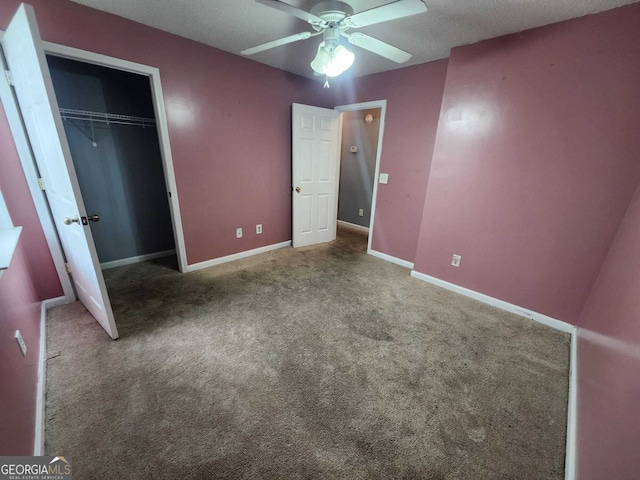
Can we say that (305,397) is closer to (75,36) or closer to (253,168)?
(253,168)

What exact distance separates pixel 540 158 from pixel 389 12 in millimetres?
1737

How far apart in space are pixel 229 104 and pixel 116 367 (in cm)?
266

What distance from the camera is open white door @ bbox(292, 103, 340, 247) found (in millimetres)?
3461

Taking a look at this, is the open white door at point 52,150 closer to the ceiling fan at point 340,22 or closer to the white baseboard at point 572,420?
the ceiling fan at point 340,22

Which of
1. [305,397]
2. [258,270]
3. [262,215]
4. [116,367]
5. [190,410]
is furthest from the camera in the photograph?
[262,215]

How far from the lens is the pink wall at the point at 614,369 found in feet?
2.87

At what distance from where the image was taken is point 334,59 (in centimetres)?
177

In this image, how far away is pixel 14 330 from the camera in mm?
1305

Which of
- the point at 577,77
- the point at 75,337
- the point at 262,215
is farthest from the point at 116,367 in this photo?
the point at 577,77

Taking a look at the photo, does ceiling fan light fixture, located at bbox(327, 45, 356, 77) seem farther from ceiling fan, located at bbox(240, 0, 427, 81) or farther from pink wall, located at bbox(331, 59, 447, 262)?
pink wall, located at bbox(331, 59, 447, 262)

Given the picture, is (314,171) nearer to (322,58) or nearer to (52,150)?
(322,58)

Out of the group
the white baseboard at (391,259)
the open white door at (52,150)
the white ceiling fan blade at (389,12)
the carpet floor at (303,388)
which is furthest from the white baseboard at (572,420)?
the open white door at (52,150)

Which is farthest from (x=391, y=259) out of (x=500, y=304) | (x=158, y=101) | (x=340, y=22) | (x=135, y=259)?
(x=135, y=259)

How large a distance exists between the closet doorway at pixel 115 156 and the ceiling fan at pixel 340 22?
200cm
